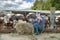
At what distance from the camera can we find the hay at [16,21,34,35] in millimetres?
3252

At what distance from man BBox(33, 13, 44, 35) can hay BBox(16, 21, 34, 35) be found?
0.08 m

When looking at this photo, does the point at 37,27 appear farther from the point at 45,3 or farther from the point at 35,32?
the point at 45,3

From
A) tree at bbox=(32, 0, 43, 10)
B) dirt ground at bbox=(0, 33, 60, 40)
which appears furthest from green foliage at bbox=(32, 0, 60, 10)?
dirt ground at bbox=(0, 33, 60, 40)

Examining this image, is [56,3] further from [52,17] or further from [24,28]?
[24,28]

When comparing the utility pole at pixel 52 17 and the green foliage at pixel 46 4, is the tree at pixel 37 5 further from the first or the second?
the utility pole at pixel 52 17

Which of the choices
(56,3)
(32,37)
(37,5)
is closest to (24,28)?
(32,37)

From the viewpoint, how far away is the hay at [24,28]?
128 inches

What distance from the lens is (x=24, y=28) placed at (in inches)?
129

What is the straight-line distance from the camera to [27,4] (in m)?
3.31

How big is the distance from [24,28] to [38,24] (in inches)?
10.0

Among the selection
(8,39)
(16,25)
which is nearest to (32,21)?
(16,25)

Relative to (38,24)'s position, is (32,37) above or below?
below

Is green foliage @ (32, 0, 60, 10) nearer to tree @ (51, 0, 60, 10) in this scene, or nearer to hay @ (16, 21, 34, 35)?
tree @ (51, 0, 60, 10)

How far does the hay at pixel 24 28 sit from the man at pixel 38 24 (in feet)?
0.27
